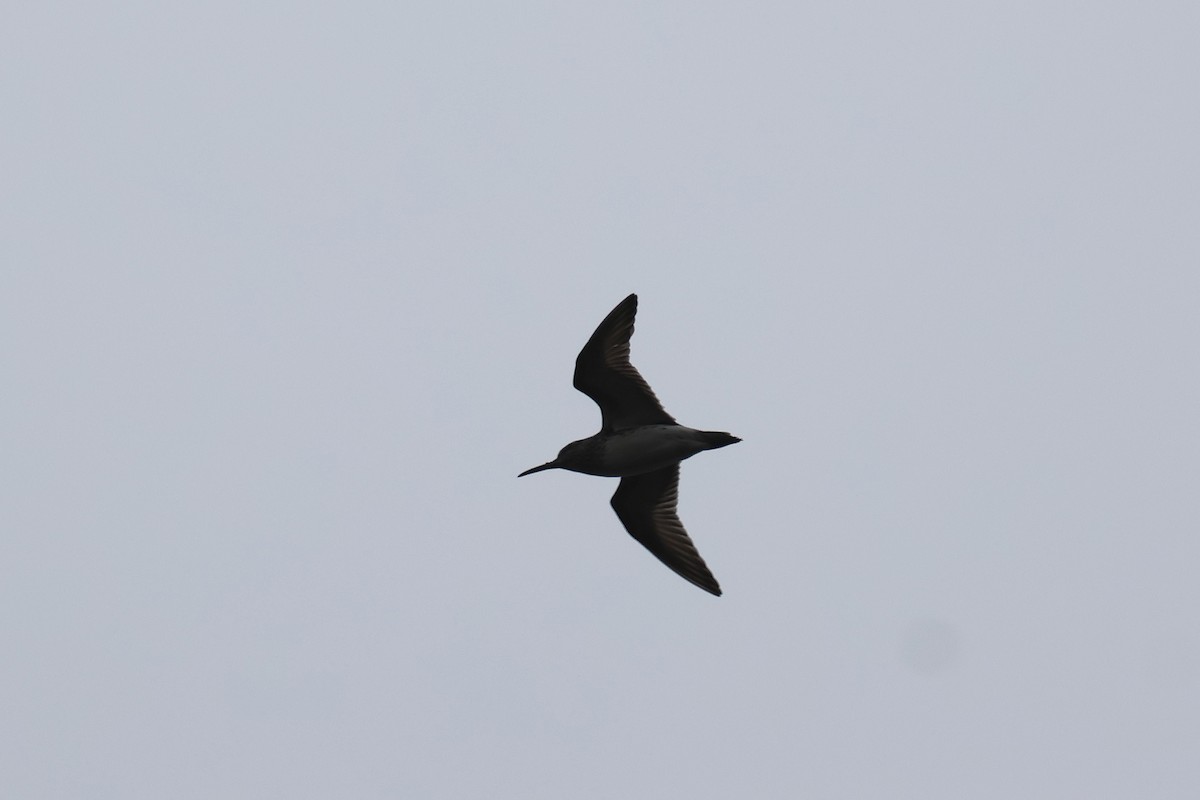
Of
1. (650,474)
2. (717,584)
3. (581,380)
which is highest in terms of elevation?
(581,380)

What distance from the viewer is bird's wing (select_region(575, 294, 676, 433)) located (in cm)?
1889

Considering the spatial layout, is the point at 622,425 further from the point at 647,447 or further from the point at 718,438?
the point at 718,438

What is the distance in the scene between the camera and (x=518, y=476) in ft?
64.0

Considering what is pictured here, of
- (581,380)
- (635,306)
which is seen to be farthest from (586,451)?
(635,306)

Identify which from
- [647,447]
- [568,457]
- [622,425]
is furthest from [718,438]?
[568,457]

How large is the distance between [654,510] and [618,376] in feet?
8.90

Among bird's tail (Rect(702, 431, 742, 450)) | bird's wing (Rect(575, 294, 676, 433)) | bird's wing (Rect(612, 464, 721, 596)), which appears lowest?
bird's wing (Rect(612, 464, 721, 596))

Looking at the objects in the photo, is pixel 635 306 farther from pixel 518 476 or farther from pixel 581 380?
pixel 518 476

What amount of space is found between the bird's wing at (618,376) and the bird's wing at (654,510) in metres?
1.62

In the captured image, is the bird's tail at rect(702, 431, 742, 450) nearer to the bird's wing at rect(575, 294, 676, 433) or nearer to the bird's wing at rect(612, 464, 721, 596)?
the bird's wing at rect(575, 294, 676, 433)

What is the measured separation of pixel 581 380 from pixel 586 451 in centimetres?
102

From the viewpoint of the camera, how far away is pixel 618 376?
19.0 meters

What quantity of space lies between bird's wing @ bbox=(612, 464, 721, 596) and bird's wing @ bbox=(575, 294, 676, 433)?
1624mm

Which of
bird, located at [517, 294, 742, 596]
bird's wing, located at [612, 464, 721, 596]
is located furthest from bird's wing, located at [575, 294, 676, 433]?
bird's wing, located at [612, 464, 721, 596]
